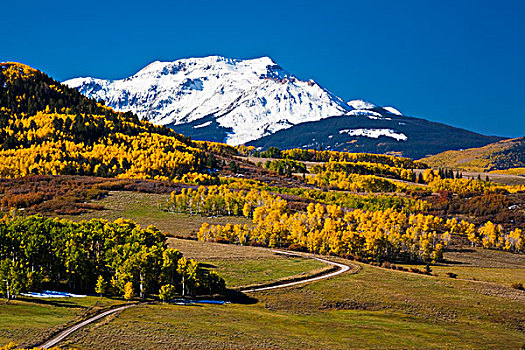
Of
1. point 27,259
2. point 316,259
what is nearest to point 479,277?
point 316,259

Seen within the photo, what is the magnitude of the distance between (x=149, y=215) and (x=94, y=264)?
278 ft

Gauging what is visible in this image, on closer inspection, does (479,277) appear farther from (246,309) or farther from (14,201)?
(14,201)

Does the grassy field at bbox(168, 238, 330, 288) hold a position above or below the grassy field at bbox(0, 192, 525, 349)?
above

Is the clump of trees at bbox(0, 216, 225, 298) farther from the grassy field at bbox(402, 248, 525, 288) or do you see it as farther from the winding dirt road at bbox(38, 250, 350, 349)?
the grassy field at bbox(402, 248, 525, 288)

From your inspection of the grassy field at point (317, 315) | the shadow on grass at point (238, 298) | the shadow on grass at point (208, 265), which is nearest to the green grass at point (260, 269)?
the grassy field at point (317, 315)

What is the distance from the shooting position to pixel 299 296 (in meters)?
83.4

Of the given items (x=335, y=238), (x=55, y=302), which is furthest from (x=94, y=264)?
(x=335, y=238)

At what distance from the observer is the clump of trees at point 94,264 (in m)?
76.7

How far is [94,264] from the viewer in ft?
266

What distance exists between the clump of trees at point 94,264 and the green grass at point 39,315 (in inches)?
192

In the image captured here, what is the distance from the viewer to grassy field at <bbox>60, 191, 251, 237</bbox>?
150575mm

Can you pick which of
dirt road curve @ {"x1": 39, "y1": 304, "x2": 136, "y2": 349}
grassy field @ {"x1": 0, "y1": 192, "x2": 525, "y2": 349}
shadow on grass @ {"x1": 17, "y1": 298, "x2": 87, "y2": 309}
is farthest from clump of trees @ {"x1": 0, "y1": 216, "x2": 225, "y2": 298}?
Result: dirt road curve @ {"x1": 39, "y1": 304, "x2": 136, "y2": 349}

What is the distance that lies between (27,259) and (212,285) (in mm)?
29211

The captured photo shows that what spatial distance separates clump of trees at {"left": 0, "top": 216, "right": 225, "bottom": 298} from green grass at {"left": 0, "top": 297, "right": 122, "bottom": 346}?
Result: 16.0 ft
